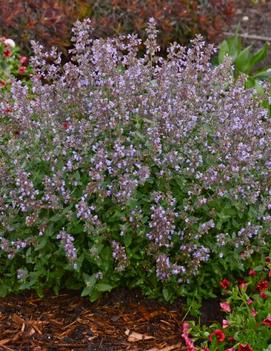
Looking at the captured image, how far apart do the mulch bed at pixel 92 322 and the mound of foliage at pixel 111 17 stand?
3235mm

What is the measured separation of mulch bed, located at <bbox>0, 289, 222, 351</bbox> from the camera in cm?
355

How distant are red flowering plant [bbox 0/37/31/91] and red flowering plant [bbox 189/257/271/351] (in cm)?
298

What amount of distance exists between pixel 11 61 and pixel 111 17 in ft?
3.56

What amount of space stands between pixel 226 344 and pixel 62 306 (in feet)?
2.82

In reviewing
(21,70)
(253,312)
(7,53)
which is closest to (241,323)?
(253,312)

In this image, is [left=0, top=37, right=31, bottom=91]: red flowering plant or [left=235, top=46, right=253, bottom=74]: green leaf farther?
[left=235, top=46, right=253, bottom=74]: green leaf

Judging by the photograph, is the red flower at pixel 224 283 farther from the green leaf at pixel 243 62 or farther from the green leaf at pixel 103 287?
the green leaf at pixel 243 62

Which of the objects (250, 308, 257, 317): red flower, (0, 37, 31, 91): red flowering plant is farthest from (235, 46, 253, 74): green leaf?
(250, 308, 257, 317): red flower

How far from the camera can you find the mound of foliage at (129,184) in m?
3.45

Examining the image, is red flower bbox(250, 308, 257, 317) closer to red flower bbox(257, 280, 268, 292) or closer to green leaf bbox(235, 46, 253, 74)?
red flower bbox(257, 280, 268, 292)

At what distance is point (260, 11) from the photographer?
31.4 feet

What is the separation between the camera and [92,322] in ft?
12.0

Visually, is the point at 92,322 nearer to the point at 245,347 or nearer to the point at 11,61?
the point at 245,347

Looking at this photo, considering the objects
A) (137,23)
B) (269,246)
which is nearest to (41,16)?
(137,23)
